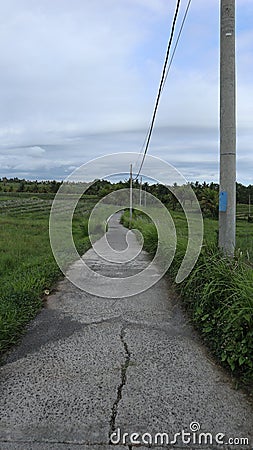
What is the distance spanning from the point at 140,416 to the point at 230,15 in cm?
468

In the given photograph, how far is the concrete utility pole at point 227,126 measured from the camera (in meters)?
5.13

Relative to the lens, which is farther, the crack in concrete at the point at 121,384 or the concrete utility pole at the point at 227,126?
the concrete utility pole at the point at 227,126

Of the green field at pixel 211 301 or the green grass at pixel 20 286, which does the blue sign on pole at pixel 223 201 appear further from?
the green grass at pixel 20 286

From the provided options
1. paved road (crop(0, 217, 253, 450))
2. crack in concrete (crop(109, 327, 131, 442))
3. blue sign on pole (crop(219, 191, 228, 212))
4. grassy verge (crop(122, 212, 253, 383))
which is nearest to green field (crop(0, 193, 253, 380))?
grassy verge (crop(122, 212, 253, 383))

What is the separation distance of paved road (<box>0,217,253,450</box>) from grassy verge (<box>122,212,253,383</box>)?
145 mm

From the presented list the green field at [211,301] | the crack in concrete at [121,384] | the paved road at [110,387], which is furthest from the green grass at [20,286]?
the crack in concrete at [121,384]

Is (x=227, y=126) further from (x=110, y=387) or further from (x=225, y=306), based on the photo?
(x=110, y=387)

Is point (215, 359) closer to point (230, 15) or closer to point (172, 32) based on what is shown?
point (230, 15)

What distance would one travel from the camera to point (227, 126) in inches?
202

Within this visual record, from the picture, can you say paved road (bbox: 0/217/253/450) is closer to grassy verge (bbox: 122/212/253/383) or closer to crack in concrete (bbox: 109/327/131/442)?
crack in concrete (bbox: 109/327/131/442)

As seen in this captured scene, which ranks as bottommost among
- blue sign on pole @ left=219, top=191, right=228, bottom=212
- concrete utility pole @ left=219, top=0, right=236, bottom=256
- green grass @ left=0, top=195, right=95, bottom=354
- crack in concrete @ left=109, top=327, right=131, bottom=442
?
crack in concrete @ left=109, top=327, right=131, bottom=442

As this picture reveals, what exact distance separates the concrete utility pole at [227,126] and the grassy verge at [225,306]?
418mm

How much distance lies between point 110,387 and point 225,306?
1.31 m

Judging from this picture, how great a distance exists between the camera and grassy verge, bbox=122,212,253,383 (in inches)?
127
